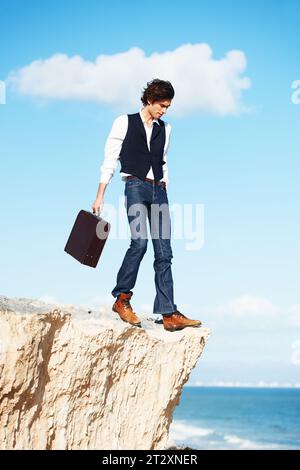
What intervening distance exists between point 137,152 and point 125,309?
1.65 meters

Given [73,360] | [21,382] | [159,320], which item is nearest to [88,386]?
[73,360]

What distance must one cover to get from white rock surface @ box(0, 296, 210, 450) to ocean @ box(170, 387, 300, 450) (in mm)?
30092

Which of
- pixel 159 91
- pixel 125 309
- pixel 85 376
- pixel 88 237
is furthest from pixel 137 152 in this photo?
pixel 85 376

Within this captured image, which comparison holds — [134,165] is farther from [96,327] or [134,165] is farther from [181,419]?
[181,419]

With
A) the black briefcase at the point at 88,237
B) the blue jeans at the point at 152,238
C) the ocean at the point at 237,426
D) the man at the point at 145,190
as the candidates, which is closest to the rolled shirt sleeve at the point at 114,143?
the man at the point at 145,190

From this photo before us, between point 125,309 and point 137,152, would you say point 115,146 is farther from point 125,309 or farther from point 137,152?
point 125,309

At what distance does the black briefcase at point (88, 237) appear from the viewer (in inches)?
282

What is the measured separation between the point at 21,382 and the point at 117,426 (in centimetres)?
128

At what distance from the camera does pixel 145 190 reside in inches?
293

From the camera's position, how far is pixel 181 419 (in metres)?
79.8

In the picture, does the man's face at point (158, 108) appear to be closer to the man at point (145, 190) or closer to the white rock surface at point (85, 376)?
the man at point (145, 190)

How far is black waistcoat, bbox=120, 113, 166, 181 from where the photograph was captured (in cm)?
744

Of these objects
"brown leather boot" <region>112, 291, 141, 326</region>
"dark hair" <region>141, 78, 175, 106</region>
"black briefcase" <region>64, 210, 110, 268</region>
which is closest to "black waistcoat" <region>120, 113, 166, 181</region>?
"dark hair" <region>141, 78, 175, 106</region>

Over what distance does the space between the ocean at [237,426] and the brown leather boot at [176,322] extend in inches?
1181
